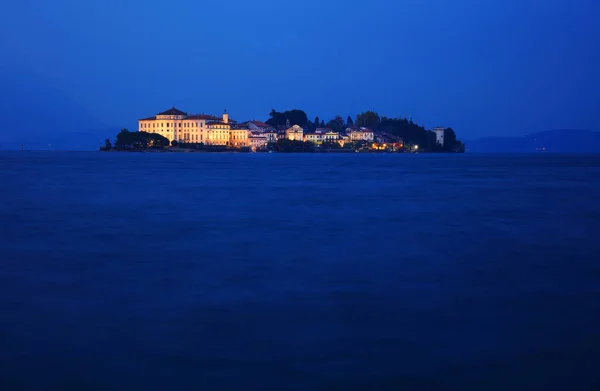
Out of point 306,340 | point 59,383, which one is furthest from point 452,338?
point 59,383

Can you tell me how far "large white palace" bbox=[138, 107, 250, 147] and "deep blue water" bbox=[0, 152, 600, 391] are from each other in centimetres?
9024

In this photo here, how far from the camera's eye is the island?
343 ft

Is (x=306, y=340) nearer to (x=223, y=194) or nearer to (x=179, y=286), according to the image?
(x=179, y=286)

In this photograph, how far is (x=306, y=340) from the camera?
20.3 feet

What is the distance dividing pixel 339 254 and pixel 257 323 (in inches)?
174

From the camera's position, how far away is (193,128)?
344 feet

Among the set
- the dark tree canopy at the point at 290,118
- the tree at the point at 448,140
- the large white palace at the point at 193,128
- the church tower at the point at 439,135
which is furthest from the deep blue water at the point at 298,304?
the tree at the point at 448,140

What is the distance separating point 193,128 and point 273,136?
1606cm

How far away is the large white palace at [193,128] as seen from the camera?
105 m

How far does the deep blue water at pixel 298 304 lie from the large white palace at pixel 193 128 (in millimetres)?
90238

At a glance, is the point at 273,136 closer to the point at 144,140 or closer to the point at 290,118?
the point at 290,118

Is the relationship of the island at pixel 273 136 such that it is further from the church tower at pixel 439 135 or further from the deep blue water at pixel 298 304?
the deep blue water at pixel 298 304

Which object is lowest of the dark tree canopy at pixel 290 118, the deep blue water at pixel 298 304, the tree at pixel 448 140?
the deep blue water at pixel 298 304

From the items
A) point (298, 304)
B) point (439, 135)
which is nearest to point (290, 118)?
point (439, 135)
